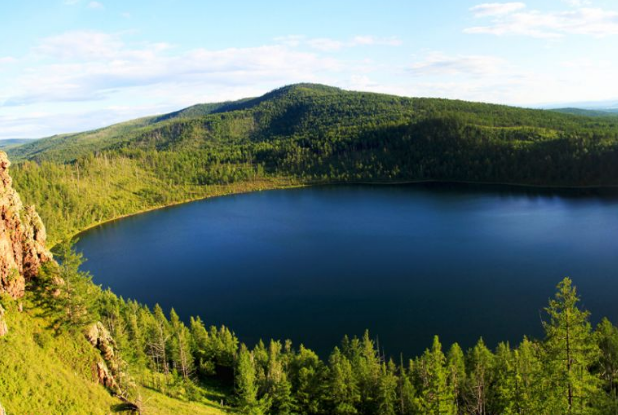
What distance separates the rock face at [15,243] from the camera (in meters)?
29.6

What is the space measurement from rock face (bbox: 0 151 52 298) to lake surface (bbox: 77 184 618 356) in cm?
3891

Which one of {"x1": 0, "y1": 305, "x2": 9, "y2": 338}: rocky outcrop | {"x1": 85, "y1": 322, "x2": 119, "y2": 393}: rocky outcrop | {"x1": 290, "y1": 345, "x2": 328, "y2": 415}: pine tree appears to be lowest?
{"x1": 290, "y1": 345, "x2": 328, "y2": 415}: pine tree

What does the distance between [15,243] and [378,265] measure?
7469 centimetres

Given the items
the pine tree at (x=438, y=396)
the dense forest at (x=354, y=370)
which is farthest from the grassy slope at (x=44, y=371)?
the pine tree at (x=438, y=396)

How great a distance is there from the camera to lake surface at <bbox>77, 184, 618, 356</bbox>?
67438 mm

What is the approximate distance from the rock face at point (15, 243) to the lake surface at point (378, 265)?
38912 millimetres

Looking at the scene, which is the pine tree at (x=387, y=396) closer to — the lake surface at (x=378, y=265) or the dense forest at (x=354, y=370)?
the dense forest at (x=354, y=370)

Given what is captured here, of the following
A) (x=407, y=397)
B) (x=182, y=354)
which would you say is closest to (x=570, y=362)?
(x=407, y=397)

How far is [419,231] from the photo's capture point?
12281cm

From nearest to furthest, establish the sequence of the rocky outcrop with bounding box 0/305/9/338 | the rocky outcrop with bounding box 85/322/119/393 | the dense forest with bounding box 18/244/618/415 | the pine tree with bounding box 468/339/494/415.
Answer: the dense forest with bounding box 18/244/618/415 → the rocky outcrop with bounding box 0/305/9/338 → the rocky outcrop with bounding box 85/322/119/393 → the pine tree with bounding box 468/339/494/415

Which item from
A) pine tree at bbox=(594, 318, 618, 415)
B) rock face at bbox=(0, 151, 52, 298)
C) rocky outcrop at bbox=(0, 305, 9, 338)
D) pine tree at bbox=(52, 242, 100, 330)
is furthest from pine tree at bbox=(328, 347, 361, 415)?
rock face at bbox=(0, 151, 52, 298)

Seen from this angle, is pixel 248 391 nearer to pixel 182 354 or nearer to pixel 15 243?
pixel 182 354

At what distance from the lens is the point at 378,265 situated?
94688mm

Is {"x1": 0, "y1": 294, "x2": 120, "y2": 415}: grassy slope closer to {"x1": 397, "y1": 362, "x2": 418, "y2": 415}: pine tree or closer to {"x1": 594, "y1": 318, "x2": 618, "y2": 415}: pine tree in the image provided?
{"x1": 397, "y1": 362, "x2": 418, "y2": 415}: pine tree
